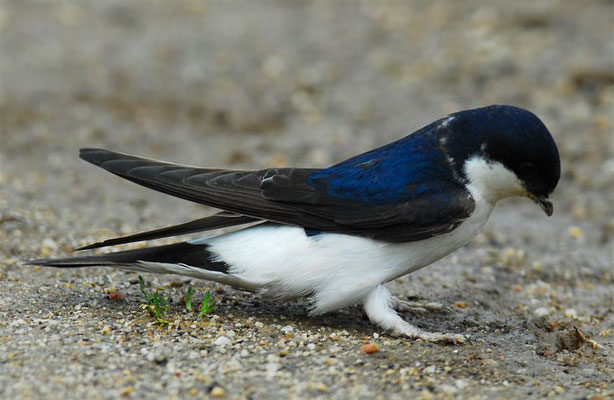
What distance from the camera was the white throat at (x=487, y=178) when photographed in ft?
12.1

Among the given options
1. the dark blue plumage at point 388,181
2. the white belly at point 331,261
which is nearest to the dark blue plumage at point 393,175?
the dark blue plumage at point 388,181

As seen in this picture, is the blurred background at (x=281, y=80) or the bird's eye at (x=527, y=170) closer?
the bird's eye at (x=527, y=170)

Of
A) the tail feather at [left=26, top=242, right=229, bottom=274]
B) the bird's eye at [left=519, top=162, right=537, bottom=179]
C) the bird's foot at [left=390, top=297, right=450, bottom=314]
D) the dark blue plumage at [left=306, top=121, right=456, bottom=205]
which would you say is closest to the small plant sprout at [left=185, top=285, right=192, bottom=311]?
the tail feather at [left=26, top=242, right=229, bottom=274]

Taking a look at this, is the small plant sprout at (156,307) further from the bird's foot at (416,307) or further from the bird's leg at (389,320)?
the bird's foot at (416,307)

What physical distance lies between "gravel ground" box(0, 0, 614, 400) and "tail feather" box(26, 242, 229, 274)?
21cm

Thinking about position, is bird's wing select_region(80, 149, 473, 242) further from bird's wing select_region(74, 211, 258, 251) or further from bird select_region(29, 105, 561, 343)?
bird's wing select_region(74, 211, 258, 251)

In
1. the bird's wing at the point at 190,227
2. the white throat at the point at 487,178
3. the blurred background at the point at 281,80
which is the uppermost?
the blurred background at the point at 281,80

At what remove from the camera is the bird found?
3641 millimetres

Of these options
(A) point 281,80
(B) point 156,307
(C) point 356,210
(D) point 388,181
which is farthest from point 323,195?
(A) point 281,80

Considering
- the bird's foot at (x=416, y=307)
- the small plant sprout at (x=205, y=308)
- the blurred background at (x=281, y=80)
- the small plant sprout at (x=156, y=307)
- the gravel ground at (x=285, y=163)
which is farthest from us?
the blurred background at (x=281, y=80)

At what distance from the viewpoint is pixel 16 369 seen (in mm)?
3094

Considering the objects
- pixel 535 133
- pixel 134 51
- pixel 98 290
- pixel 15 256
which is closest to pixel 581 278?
pixel 535 133

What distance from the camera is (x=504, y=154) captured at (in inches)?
144

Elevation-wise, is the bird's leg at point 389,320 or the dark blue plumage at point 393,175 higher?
the dark blue plumage at point 393,175
